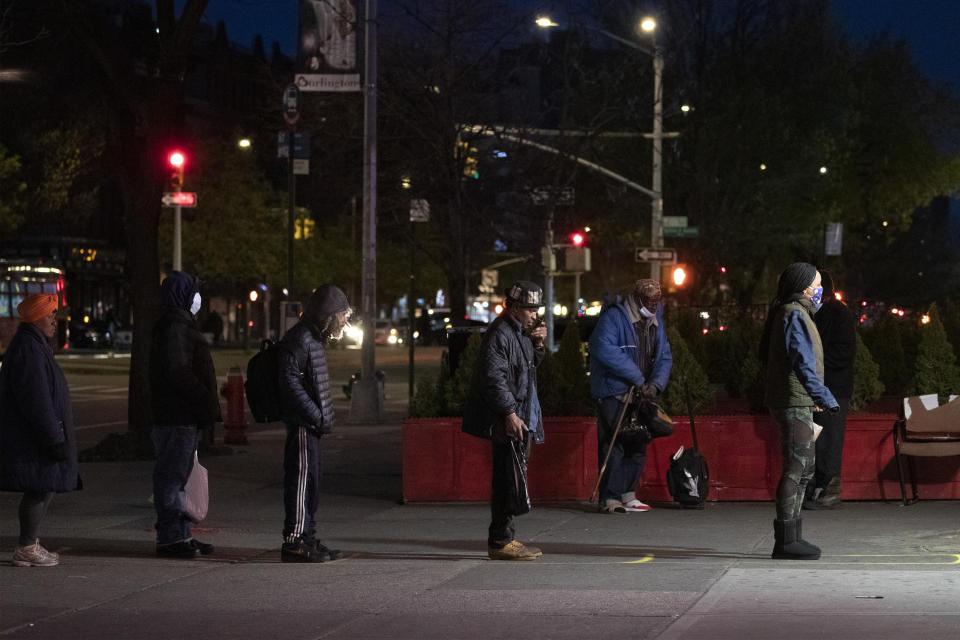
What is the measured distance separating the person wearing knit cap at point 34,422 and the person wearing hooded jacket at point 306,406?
4.35ft

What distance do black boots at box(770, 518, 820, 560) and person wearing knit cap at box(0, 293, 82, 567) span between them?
14.2 feet

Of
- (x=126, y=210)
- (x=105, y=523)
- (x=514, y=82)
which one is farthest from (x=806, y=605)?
(x=514, y=82)

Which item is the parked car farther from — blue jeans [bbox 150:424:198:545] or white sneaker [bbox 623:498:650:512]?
blue jeans [bbox 150:424:198:545]

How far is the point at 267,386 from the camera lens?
9.92 meters

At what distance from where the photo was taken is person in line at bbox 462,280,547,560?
1007 cm

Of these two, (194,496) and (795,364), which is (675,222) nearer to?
(795,364)

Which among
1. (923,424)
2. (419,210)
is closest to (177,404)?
(923,424)

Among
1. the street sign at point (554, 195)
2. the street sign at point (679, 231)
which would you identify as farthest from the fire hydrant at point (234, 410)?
the street sign at point (679, 231)

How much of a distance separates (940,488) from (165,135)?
Result: 9.56 meters

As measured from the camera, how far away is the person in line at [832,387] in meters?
12.5

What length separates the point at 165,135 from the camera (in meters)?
18.1

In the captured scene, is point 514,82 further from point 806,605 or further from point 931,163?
point 806,605

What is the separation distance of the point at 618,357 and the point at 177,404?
3.54m

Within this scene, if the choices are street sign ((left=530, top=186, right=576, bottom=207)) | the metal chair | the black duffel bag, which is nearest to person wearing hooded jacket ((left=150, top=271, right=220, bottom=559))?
the black duffel bag
